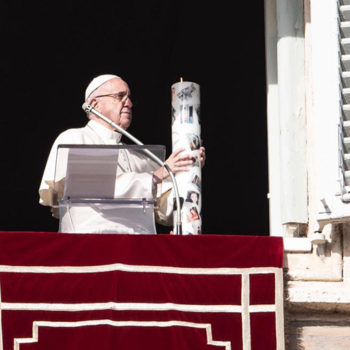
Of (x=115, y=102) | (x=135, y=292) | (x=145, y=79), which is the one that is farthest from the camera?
(x=145, y=79)

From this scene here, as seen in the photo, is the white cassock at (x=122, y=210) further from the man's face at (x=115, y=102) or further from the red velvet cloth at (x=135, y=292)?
the man's face at (x=115, y=102)

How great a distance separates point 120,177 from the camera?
695 centimetres

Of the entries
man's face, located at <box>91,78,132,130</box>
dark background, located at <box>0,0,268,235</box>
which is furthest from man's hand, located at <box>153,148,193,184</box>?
dark background, located at <box>0,0,268,235</box>

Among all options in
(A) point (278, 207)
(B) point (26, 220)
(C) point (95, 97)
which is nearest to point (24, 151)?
(B) point (26, 220)

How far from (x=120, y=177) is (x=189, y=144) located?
1.04 feet

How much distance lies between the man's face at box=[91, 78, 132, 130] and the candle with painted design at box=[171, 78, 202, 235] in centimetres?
68

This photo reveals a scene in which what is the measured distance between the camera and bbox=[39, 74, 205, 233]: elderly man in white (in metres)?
6.91

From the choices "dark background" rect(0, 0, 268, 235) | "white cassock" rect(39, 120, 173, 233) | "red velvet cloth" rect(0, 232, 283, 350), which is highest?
"dark background" rect(0, 0, 268, 235)

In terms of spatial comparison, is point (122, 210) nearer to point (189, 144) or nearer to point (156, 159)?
point (156, 159)

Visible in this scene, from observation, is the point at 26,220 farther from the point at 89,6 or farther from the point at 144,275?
the point at 144,275

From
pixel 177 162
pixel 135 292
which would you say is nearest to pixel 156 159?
pixel 177 162

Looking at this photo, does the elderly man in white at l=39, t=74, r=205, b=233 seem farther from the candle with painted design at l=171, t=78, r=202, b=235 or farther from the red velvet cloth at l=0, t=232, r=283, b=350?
the red velvet cloth at l=0, t=232, r=283, b=350

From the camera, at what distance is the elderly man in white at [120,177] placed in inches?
272

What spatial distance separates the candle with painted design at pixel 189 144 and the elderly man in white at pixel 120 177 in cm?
4
